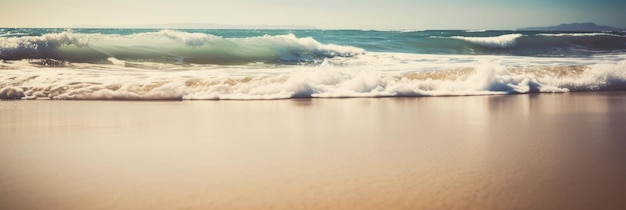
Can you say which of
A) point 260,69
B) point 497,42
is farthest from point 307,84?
point 497,42

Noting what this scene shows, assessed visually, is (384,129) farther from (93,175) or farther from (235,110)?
(93,175)

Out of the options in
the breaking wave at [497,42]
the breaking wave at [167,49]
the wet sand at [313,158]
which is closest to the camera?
the wet sand at [313,158]

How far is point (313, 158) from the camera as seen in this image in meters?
2.76

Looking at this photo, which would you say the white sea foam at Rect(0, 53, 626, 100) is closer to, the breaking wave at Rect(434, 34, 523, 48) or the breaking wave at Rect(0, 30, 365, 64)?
the breaking wave at Rect(0, 30, 365, 64)

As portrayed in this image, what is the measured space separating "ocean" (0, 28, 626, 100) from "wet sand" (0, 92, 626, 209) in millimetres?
1202

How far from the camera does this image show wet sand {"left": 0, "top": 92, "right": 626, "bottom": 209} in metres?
2.02

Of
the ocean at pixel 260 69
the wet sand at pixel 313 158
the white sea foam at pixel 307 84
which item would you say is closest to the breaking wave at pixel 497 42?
the ocean at pixel 260 69

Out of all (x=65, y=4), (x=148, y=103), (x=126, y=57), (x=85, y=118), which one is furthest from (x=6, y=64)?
(x=85, y=118)

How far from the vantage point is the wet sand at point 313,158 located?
2020mm

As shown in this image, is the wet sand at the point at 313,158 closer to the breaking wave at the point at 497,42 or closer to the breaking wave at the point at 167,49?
the breaking wave at the point at 167,49

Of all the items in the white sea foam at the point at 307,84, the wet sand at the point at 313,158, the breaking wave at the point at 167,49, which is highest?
the breaking wave at the point at 167,49

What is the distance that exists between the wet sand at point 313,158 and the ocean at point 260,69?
1202mm

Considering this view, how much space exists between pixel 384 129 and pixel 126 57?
28.1 ft

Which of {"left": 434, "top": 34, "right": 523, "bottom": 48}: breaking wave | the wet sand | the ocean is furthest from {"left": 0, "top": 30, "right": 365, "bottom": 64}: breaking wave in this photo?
the wet sand
